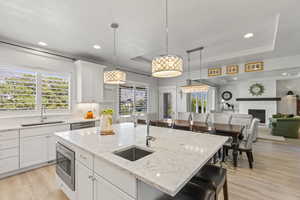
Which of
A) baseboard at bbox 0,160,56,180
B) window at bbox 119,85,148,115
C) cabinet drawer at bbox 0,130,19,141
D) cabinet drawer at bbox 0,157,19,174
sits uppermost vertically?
window at bbox 119,85,148,115

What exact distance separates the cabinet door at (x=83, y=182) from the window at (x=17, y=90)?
8.84 ft

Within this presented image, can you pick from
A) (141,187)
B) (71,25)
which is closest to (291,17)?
(141,187)

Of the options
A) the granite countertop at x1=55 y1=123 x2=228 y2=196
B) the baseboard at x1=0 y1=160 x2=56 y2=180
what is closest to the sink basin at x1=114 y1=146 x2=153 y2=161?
the granite countertop at x1=55 y1=123 x2=228 y2=196

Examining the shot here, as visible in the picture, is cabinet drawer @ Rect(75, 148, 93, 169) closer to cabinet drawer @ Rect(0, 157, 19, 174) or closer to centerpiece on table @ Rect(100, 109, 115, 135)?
centerpiece on table @ Rect(100, 109, 115, 135)

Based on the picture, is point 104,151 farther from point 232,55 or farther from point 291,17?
point 232,55

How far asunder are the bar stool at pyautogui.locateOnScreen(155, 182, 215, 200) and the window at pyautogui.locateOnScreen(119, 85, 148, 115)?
4.17 metres

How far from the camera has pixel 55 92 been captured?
11.6 ft

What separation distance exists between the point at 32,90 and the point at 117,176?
137 inches

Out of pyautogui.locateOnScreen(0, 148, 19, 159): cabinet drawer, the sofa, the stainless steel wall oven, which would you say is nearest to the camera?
the stainless steel wall oven

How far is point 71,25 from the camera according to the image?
7.74 feet

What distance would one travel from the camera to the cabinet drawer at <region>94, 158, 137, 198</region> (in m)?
0.95

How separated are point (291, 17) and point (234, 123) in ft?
8.83

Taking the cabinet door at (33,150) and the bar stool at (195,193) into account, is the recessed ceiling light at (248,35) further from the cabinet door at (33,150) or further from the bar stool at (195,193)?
the cabinet door at (33,150)

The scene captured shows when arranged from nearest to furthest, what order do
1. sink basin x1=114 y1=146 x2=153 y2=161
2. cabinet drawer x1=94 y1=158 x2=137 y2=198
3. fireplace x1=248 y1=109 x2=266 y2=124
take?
cabinet drawer x1=94 y1=158 x2=137 y2=198 < sink basin x1=114 y1=146 x2=153 y2=161 < fireplace x1=248 y1=109 x2=266 y2=124
